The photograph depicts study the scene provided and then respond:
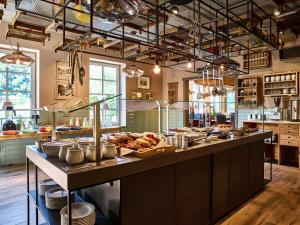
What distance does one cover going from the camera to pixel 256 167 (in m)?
3.41

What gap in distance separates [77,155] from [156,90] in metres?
7.01

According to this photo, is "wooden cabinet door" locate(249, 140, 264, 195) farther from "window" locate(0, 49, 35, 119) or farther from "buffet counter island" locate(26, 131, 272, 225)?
"window" locate(0, 49, 35, 119)

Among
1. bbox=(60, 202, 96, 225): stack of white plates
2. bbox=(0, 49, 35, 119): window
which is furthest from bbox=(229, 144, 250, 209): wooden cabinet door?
bbox=(0, 49, 35, 119): window

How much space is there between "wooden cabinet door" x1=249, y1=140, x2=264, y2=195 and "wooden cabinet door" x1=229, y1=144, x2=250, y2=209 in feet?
0.46

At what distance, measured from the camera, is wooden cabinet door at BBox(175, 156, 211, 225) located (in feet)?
6.77

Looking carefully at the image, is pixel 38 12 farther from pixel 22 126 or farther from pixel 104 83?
pixel 104 83

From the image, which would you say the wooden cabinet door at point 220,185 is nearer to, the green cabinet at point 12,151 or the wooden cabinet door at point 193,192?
the wooden cabinet door at point 193,192

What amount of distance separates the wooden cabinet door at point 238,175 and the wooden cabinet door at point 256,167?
14 cm

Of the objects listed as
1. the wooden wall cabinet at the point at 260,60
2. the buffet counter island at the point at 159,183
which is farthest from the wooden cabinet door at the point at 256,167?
the wooden wall cabinet at the point at 260,60

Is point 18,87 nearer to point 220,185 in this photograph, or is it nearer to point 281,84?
point 220,185

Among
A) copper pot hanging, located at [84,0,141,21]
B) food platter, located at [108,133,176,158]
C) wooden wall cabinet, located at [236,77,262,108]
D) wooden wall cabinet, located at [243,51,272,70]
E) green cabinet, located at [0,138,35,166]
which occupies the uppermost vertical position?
wooden wall cabinet, located at [243,51,272,70]

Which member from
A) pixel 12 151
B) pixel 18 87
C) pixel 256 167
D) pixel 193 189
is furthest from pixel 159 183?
pixel 18 87

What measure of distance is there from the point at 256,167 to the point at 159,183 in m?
2.17

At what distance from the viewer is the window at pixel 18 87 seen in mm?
5395
